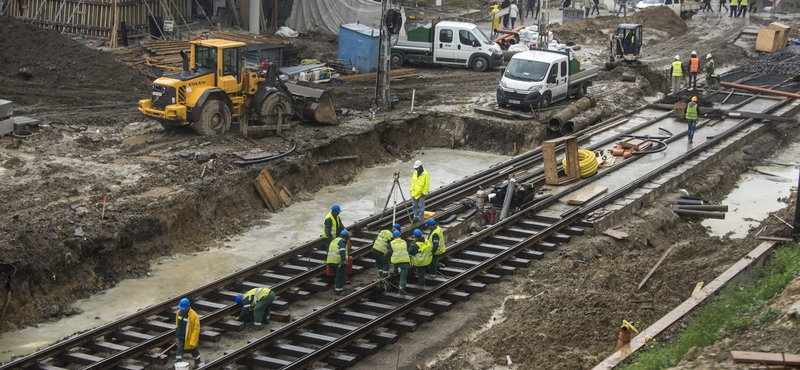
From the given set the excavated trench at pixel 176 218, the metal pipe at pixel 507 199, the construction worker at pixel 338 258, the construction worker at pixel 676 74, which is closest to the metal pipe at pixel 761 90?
the construction worker at pixel 676 74

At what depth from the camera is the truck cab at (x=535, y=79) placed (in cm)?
2731

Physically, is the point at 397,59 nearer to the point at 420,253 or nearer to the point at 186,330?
the point at 420,253

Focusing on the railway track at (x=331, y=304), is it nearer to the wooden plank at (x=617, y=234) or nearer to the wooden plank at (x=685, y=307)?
the wooden plank at (x=617, y=234)

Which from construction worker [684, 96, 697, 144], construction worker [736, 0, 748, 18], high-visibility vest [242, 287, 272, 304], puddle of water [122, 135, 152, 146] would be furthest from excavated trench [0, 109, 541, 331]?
construction worker [736, 0, 748, 18]

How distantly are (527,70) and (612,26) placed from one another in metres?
19.3

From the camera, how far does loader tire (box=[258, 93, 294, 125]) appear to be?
76.5 feet

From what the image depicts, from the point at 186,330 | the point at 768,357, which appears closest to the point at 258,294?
the point at 186,330

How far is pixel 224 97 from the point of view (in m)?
22.5

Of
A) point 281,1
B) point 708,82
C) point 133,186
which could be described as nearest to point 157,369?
point 133,186

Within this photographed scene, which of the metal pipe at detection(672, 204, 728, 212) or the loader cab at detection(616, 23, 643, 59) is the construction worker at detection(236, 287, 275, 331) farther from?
the loader cab at detection(616, 23, 643, 59)

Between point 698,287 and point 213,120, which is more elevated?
point 213,120

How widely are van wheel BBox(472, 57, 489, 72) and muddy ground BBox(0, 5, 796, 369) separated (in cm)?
160

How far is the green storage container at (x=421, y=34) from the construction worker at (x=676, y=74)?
963cm

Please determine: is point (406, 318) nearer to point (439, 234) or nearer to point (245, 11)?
point (439, 234)
